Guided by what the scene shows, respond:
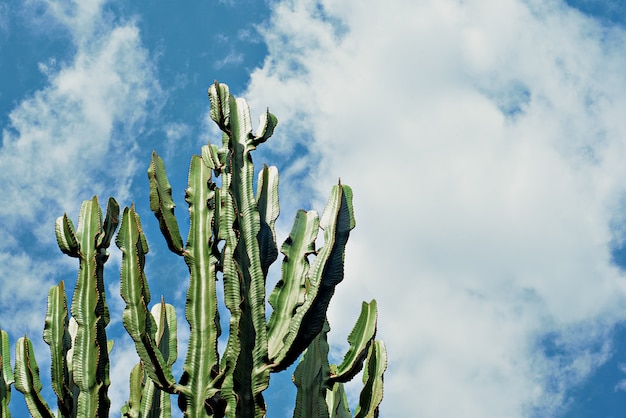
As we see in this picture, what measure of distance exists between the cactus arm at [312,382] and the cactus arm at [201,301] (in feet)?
1.50

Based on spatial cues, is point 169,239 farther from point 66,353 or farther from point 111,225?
point 66,353

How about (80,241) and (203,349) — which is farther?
(80,241)

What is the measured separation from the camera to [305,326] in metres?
3.24

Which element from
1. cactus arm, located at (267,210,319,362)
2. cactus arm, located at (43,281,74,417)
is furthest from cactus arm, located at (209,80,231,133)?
cactus arm, located at (43,281,74,417)

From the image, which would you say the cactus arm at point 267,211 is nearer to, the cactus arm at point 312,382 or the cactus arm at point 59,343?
the cactus arm at point 312,382

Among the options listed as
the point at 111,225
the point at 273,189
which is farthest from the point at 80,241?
the point at 273,189

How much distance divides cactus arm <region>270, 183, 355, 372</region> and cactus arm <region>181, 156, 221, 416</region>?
311 millimetres

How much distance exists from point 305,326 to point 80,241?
4.76ft

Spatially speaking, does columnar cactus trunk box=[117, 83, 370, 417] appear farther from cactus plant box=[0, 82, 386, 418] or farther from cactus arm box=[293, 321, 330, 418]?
cactus arm box=[293, 321, 330, 418]

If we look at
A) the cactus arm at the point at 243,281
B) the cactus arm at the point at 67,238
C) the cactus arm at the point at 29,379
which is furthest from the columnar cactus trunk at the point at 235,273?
the cactus arm at the point at 29,379

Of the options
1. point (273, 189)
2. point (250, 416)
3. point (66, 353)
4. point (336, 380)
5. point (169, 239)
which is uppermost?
point (273, 189)

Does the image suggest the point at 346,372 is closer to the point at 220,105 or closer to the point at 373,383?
the point at 373,383

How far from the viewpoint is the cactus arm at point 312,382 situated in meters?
3.48

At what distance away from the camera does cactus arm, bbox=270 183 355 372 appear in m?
3.24
